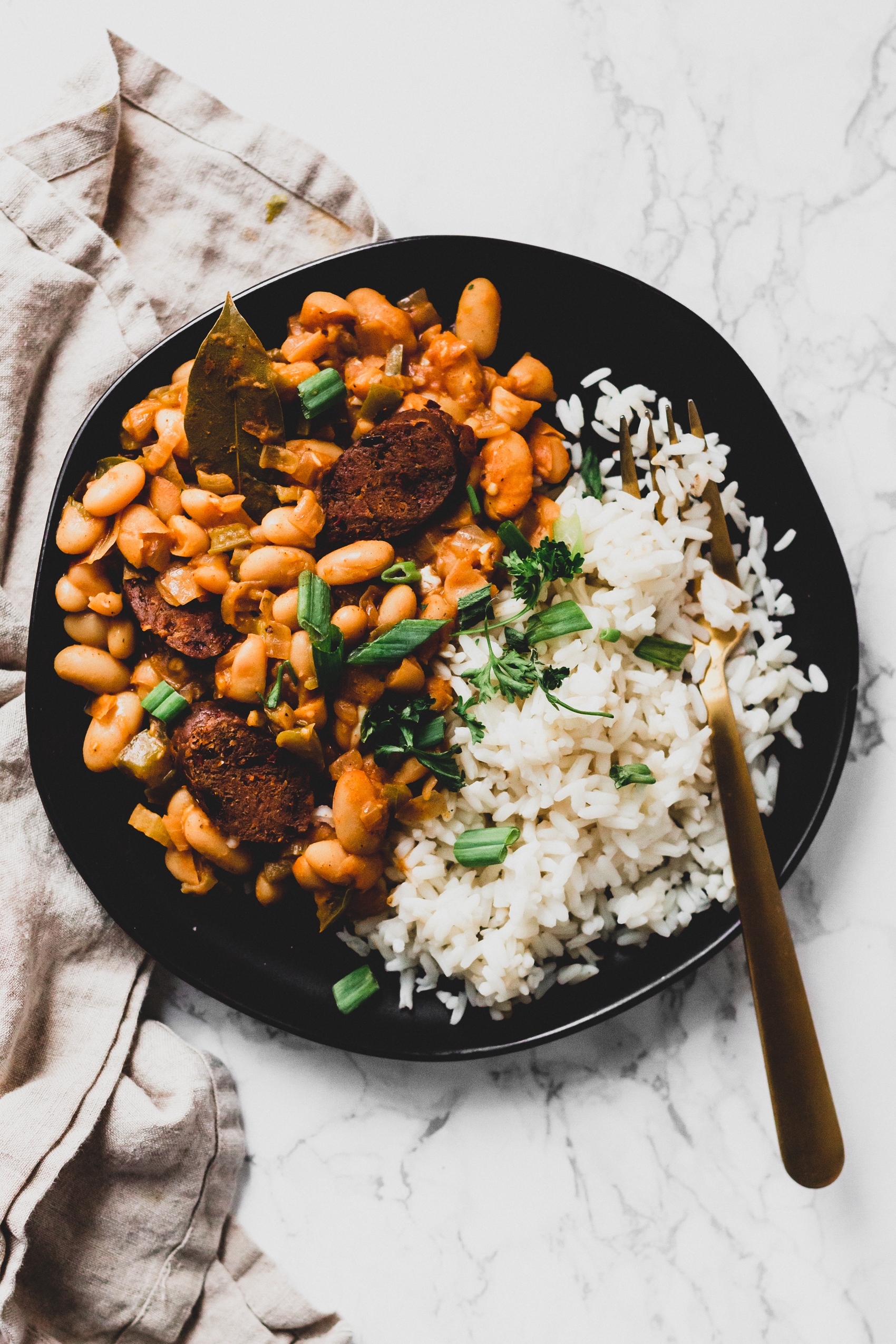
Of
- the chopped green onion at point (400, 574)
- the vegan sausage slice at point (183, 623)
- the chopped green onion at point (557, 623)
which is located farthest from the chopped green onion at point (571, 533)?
the vegan sausage slice at point (183, 623)

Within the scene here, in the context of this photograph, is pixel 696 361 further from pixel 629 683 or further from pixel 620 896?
pixel 620 896

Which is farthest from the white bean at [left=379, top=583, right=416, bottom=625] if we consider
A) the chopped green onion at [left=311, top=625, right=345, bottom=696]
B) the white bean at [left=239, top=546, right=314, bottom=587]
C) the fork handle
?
the fork handle

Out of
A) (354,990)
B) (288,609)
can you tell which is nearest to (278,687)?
(288,609)

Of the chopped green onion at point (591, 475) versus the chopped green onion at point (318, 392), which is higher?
the chopped green onion at point (591, 475)

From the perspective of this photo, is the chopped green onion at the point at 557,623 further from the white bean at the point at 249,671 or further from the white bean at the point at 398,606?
the white bean at the point at 249,671

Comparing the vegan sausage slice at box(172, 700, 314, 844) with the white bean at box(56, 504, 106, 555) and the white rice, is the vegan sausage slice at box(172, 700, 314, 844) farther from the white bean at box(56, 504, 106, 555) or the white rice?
the white bean at box(56, 504, 106, 555)

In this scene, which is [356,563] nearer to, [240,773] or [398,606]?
[398,606]
